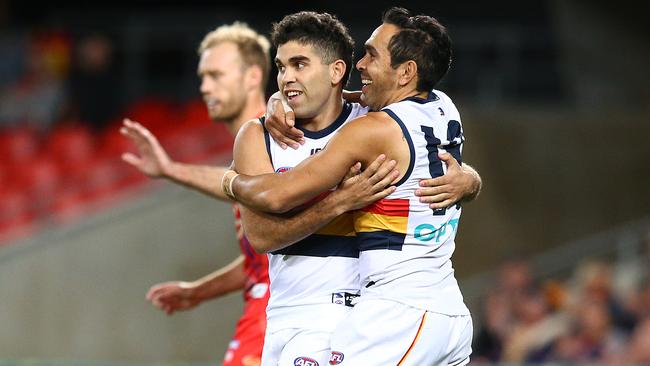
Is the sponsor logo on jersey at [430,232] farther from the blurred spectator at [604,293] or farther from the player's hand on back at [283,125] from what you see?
the blurred spectator at [604,293]

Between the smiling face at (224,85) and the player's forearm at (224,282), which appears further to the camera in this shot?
the smiling face at (224,85)

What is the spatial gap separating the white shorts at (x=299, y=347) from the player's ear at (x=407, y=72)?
3.55 feet

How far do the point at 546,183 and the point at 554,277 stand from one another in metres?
1.71

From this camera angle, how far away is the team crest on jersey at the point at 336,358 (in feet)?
15.4

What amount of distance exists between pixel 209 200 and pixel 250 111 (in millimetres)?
6378

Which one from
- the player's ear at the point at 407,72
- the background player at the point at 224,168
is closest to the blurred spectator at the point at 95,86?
the background player at the point at 224,168

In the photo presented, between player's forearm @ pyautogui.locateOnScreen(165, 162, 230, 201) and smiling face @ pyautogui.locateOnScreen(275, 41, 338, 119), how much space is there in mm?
1098

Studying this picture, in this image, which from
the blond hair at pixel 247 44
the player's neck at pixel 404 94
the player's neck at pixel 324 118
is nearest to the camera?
the player's neck at pixel 404 94

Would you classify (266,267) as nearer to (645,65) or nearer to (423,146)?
(423,146)

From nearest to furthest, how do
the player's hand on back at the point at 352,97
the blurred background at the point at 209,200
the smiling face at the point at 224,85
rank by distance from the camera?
the player's hand on back at the point at 352,97
the smiling face at the point at 224,85
the blurred background at the point at 209,200

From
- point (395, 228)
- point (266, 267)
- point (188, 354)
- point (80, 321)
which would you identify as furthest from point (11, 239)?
point (395, 228)

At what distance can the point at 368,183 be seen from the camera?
15.3 ft

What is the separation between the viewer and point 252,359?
5.83m

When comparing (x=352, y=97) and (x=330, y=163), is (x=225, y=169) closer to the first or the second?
(x=352, y=97)
